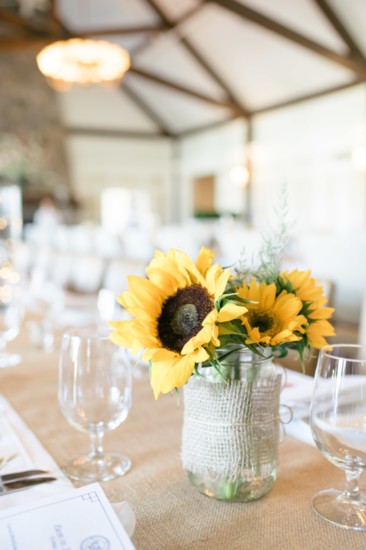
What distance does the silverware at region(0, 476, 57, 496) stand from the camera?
711 millimetres

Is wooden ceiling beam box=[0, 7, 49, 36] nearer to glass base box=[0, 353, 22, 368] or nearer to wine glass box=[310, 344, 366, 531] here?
glass base box=[0, 353, 22, 368]

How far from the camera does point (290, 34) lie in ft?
27.0

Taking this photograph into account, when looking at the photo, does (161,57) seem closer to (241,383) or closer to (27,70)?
(27,70)

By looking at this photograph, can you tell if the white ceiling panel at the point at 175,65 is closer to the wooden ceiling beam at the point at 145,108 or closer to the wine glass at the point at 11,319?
the wooden ceiling beam at the point at 145,108

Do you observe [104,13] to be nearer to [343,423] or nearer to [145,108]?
[145,108]

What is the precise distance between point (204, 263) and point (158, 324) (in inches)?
3.9

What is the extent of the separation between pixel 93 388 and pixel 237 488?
0.81 ft

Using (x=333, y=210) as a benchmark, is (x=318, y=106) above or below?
above

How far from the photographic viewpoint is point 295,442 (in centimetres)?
91

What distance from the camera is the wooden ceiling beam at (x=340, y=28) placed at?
25.5ft

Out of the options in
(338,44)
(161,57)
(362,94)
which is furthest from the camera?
(161,57)

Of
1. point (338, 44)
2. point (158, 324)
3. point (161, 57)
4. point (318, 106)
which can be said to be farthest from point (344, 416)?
point (161, 57)

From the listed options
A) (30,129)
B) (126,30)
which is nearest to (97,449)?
(126,30)

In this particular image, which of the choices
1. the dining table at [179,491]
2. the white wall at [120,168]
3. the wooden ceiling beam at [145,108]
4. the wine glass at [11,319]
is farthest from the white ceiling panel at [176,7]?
the dining table at [179,491]
